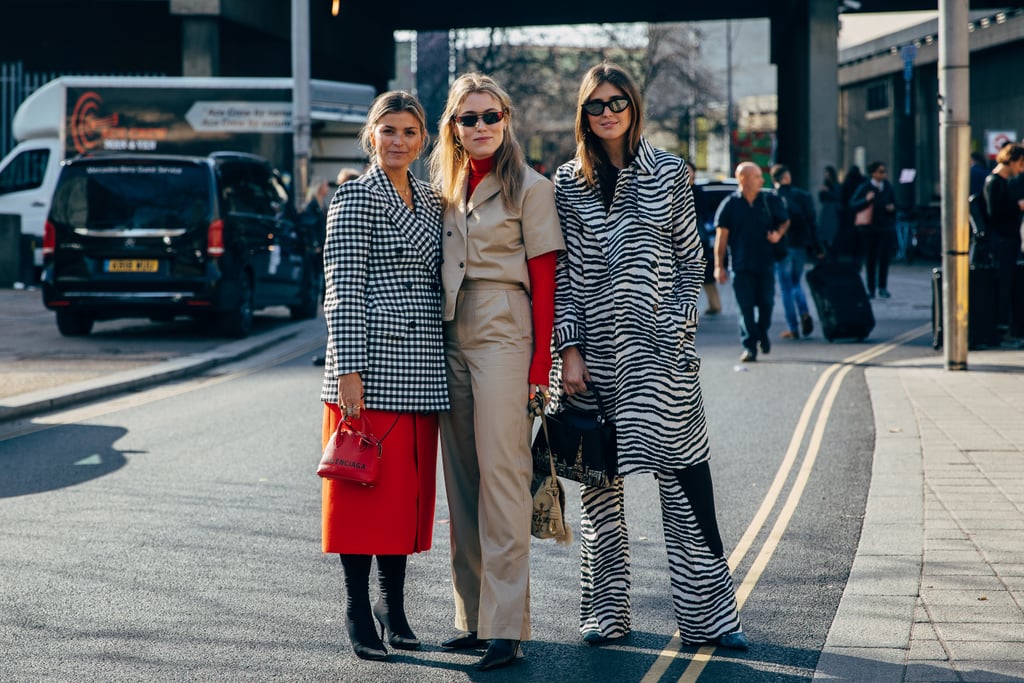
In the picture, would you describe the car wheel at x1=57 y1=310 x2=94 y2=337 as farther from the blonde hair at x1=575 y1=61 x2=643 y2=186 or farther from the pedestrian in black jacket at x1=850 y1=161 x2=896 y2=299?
the blonde hair at x1=575 y1=61 x2=643 y2=186

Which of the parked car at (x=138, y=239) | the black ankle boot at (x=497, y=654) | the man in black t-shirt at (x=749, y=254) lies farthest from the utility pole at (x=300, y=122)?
the black ankle boot at (x=497, y=654)

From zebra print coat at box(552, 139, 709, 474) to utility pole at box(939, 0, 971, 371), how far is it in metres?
7.73

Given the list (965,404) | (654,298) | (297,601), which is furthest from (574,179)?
(965,404)

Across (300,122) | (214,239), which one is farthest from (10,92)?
(214,239)

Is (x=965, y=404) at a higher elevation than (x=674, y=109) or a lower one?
lower

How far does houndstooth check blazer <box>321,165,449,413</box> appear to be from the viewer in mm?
4469

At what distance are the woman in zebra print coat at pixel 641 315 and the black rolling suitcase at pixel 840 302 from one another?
10680mm

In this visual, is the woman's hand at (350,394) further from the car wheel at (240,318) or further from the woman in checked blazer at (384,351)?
the car wheel at (240,318)

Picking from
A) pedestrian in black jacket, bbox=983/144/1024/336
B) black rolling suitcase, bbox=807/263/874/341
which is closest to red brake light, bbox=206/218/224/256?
black rolling suitcase, bbox=807/263/874/341

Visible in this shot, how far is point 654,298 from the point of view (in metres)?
4.58

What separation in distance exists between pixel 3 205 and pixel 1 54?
1522 centimetres

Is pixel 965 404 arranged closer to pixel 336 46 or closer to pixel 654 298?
pixel 654 298

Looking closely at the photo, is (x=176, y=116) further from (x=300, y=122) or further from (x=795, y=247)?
(x=795, y=247)

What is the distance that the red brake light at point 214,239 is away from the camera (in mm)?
15039
